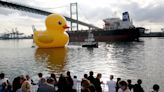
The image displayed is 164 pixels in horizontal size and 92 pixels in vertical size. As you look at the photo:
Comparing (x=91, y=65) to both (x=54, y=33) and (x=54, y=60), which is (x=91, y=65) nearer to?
(x=54, y=60)

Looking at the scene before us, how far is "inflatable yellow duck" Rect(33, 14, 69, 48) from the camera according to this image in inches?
2132

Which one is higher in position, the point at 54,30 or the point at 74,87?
the point at 54,30

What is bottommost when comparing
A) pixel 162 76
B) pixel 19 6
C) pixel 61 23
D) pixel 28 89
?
pixel 162 76

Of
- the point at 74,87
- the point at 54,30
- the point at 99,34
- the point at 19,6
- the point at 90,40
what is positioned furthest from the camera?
the point at 99,34

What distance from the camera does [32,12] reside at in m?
93.2

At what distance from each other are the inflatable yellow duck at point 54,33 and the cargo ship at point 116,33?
4606 centimetres

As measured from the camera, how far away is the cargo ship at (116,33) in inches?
3905

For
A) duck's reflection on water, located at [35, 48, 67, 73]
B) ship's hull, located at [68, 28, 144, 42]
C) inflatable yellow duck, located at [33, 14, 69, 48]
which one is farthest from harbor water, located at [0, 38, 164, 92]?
ship's hull, located at [68, 28, 144, 42]

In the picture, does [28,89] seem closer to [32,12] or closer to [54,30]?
[54,30]

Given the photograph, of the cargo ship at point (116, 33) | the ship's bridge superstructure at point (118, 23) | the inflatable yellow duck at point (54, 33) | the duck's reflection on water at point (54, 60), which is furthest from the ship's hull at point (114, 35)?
the duck's reflection on water at point (54, 60)

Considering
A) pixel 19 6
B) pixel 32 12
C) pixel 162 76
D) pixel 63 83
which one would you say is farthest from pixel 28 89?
pixel 32 12

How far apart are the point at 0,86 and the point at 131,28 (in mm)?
89690

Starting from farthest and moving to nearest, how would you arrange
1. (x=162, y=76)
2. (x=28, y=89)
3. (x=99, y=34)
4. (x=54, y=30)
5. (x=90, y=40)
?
(x=99, y=34) → (x=90, y=40) → (x=54, y=30) → (x=162, y=76) → (x=28, y=89)

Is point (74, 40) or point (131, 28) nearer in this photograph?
point (131, 28)
